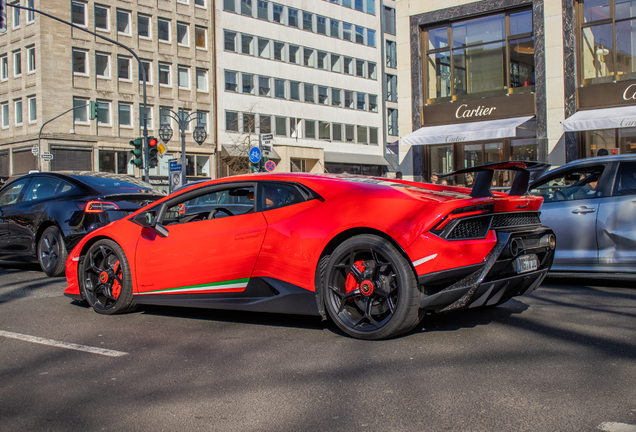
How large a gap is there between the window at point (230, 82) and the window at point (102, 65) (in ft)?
28.9

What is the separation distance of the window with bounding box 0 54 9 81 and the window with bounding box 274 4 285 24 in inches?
783

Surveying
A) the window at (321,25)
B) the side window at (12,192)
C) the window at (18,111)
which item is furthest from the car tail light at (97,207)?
the window at (321,25)

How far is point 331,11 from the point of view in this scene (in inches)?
2098

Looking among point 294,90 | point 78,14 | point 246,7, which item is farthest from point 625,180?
point 294,90

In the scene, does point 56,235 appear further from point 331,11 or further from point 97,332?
point 331,11

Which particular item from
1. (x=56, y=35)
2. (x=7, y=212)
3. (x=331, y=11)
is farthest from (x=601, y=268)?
(x=331, y=11)

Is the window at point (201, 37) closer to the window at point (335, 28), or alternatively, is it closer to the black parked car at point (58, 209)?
the window at point (335, 28)

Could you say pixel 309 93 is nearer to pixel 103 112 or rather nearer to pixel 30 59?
pixel 103 112

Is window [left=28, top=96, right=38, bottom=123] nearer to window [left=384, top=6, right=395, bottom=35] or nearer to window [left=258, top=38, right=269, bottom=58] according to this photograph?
window [left=258, top=38, right=269, bottom=58]

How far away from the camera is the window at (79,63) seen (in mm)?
40531

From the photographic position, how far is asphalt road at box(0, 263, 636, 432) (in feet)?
9.70

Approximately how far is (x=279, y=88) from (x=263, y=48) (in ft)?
10.9

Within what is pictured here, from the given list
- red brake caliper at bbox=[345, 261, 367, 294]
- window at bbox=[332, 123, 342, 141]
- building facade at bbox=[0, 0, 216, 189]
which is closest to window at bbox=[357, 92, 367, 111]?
window at bbox=[332, 123, 342, 141]

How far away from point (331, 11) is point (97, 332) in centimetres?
5167
